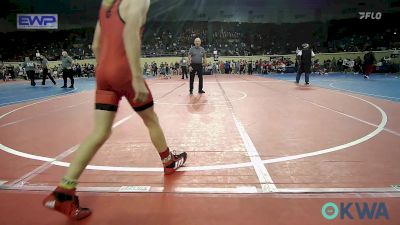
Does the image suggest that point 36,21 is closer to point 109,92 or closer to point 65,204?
point 109,92

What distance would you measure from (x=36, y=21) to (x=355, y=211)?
33.5 m

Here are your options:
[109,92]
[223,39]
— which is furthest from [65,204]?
[223,39]

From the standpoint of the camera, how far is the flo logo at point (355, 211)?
220 centimetres

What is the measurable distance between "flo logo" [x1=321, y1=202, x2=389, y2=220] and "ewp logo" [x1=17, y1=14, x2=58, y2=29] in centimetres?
3326

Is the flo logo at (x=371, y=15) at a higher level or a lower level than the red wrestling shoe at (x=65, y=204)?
higher

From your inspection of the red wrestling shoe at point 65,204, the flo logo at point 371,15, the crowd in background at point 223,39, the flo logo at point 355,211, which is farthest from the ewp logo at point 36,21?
the flo logo at point 355,211

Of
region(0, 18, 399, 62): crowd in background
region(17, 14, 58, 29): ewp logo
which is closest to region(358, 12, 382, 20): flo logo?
region(0, 18, 399, 62): crowd in background

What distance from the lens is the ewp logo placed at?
29.3 meters

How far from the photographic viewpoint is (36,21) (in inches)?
1165

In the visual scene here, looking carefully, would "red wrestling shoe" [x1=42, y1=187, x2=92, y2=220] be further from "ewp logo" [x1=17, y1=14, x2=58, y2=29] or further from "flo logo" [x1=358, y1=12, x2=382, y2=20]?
"flo logo" [x1=358, y1=12, x2=382, y2=20]

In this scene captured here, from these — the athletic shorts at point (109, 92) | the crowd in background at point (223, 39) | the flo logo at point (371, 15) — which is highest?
the flo logo at point (371, 15)

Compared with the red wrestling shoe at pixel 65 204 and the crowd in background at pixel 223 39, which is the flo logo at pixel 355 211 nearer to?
the red wrestling shoe at pixel 65 204

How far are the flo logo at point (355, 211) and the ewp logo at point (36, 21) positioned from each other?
33.3 meters

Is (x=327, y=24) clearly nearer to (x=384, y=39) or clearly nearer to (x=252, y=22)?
(x=384, y=39)
